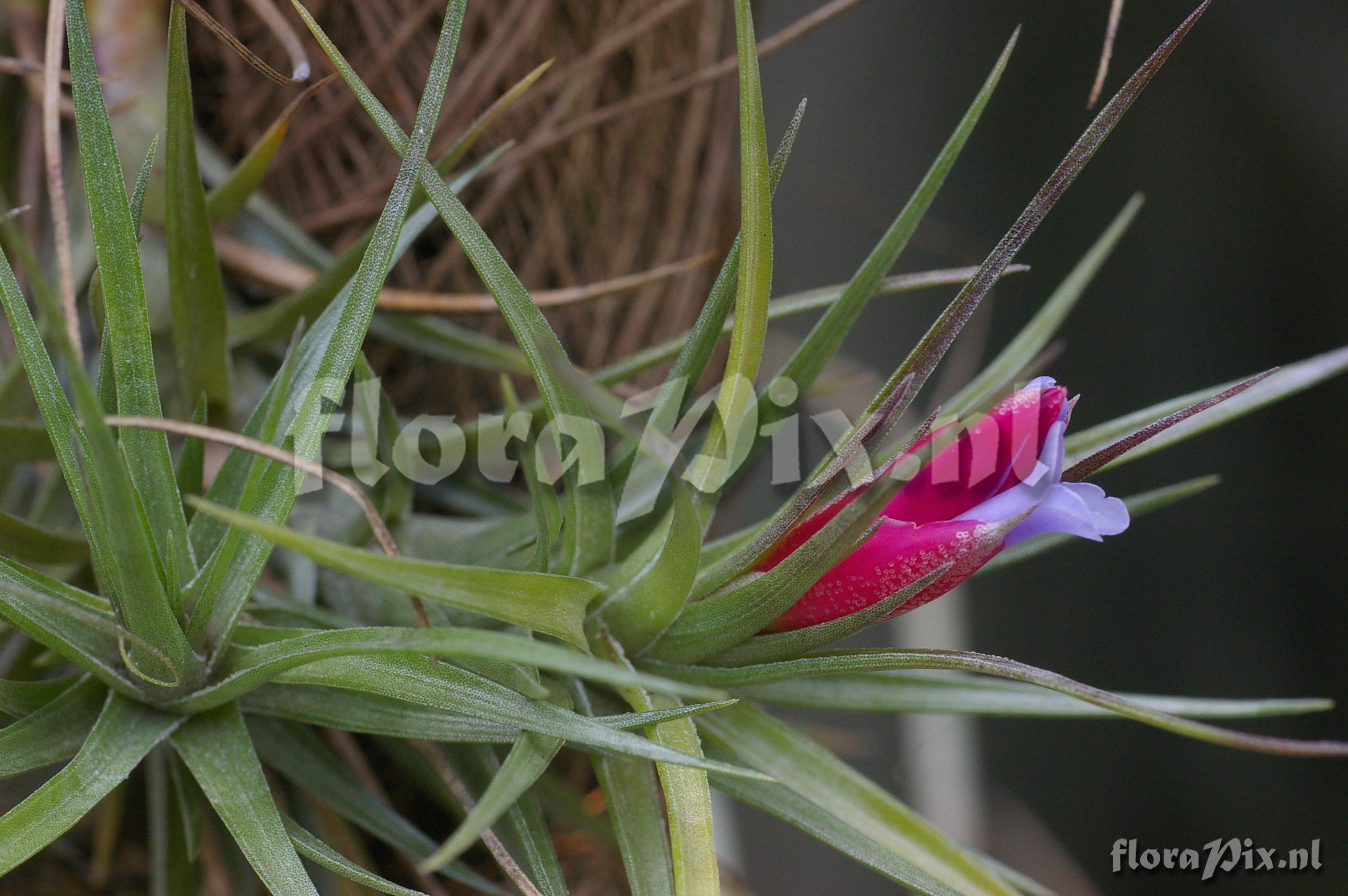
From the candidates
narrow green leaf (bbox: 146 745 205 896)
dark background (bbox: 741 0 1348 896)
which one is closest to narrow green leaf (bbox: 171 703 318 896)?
narrow green leaf (bbox: 146 745 205 896)

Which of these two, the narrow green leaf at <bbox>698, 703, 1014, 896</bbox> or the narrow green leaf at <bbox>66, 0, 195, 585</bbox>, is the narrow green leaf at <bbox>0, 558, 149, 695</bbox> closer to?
the narrow green leaf at <bbox>66, 0, 195, 585</bbox>

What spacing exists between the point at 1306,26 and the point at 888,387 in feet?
2.49

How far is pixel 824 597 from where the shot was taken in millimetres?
249

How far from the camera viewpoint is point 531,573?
217 mm

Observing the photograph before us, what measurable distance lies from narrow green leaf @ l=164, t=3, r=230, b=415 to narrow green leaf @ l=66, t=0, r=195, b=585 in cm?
3

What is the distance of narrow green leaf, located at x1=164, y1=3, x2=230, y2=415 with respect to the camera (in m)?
0.27

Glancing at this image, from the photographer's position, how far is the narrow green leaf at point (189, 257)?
27cm

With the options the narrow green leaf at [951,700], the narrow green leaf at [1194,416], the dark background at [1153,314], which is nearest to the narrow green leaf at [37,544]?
the narrow green leaf at [951,700]

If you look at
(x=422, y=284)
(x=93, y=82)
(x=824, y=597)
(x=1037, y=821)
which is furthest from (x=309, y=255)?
(x=1037, y=821)

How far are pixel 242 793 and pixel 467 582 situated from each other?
10cm

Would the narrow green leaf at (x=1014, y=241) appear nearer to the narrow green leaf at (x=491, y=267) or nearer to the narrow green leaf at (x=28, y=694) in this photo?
the narrow green leaf at (x=491, y=267)

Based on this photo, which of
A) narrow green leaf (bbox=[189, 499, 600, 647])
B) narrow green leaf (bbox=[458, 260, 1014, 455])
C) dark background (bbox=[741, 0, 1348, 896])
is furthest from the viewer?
dark background (bbox=[741, 0, 1348, 896])

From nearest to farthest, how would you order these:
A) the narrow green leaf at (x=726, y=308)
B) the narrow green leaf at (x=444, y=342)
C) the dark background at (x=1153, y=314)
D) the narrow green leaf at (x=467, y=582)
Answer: the narrow green leaf at (x=467, y=582), the narrow green leaf at (x=726, y=308), the narrow green leaf at (x=444, y=342), the dark background at (x=1153, y=314)

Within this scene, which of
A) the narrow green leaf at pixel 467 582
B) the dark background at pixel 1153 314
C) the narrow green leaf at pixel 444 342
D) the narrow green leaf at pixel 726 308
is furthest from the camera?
the dark background at pixel 1153 314
